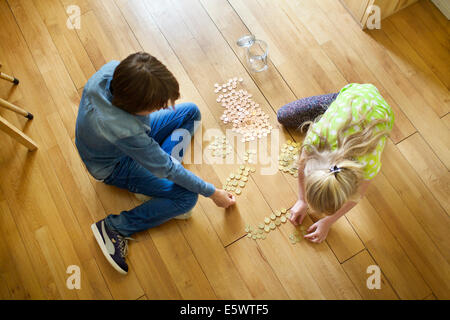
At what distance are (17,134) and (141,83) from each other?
41.0 inches

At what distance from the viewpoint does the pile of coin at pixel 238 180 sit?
183 centimetres

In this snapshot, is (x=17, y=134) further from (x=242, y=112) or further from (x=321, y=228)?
(x=321, y=228)

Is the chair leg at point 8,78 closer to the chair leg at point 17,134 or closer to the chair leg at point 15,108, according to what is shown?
the chair leg at point 15,108

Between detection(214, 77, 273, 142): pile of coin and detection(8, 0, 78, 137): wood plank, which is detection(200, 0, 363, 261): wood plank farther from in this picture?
detection(8, 0, 78, 137): wood plank

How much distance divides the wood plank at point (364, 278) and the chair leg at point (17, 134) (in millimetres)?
1716

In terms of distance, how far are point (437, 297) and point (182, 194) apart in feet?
4.22

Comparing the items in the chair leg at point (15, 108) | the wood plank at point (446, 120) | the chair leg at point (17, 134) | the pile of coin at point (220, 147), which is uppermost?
the chair leg at point (15, 108)

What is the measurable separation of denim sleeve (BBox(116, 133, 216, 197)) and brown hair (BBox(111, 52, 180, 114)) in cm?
16

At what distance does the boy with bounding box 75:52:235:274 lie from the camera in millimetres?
1178

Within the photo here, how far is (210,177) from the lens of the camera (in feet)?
6.10

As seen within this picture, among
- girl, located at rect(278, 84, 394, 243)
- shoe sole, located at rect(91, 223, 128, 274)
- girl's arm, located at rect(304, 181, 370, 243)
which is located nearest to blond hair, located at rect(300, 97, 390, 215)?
girl, located at rect(278, 84, 394, 243)

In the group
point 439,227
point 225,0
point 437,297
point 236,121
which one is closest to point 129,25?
point 225,0

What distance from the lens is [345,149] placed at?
1271 millimetres

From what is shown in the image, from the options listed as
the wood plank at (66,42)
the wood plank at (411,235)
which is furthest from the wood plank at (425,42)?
the wood plank at (66,42)
